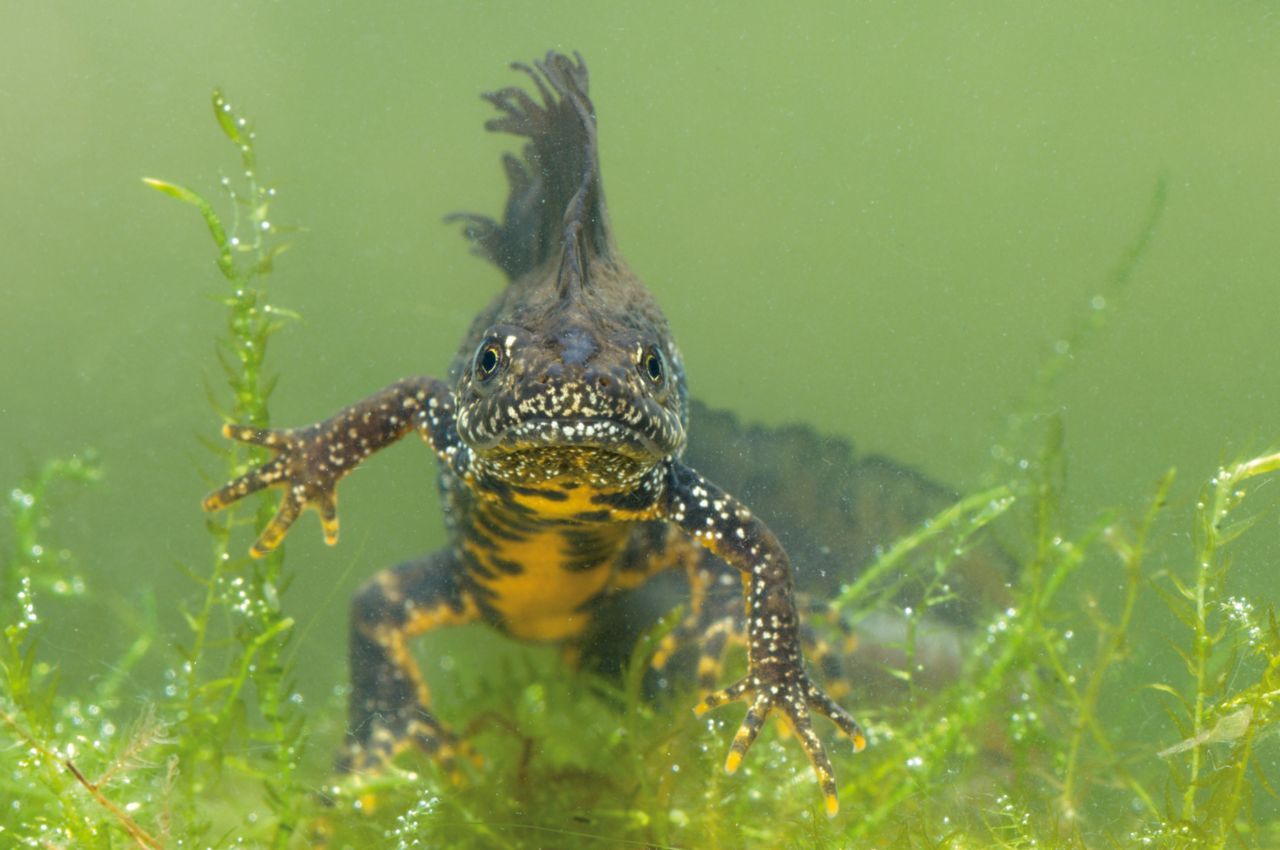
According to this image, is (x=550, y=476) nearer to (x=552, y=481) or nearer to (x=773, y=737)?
(x=552, y=481)

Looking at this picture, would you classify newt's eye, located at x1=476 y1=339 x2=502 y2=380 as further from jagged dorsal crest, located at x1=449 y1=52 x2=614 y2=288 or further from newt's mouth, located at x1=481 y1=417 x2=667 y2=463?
jagged dorsal crest, located at x1=449 y1=52 x2=614 y2=288

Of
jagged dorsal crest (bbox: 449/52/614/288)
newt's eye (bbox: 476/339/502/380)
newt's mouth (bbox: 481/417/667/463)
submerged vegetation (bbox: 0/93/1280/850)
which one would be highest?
jagged dorsal crest (bbox: 449/52/614/288)

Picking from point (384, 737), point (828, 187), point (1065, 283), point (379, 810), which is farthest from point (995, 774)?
point (1065, 283)

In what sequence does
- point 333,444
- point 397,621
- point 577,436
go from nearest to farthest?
point 577,436, point 333,444, point 397,621

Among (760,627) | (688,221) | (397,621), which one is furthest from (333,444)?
(688,221)

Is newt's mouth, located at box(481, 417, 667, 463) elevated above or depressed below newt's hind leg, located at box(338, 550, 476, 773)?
above

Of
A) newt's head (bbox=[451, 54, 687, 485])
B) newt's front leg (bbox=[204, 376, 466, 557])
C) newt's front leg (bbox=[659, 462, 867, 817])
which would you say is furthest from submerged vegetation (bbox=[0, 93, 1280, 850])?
newt's head (bbox=[451, 54, 687, 485])

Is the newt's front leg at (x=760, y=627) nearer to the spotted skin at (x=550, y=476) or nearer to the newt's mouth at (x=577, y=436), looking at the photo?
the spotted skin at (x=550, y=476)

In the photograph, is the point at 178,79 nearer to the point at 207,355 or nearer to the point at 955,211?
the point at 207,355
